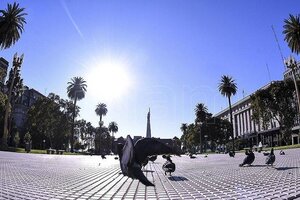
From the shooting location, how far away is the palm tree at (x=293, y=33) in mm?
45500

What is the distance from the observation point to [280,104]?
53.6 meters

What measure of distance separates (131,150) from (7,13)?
42627mm

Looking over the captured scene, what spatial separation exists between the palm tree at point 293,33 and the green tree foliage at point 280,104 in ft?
29.7

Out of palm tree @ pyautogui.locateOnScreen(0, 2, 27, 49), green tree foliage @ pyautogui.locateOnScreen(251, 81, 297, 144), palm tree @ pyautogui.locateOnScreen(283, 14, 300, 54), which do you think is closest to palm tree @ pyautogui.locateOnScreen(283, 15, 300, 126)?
palm tree @ pyautogui.locateOnScreen(283, 14, 300, 54)

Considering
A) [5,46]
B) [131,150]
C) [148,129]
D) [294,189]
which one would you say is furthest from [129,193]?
[148,129]

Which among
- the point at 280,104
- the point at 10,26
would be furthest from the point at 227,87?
the point at 10,26

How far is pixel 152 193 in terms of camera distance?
813 centimetres

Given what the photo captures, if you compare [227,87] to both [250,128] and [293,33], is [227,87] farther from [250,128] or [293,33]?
[250,128]

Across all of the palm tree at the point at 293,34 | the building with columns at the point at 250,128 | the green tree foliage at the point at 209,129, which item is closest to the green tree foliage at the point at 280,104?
Result: the palm tree at the point at 293,34

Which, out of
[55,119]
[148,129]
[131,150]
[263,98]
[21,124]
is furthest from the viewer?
[21,124]

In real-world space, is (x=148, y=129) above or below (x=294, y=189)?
above

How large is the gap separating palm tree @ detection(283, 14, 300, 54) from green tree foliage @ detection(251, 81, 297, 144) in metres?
9.05

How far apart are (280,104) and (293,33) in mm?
13499

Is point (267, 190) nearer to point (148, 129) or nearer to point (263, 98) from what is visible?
point (148, 129)
